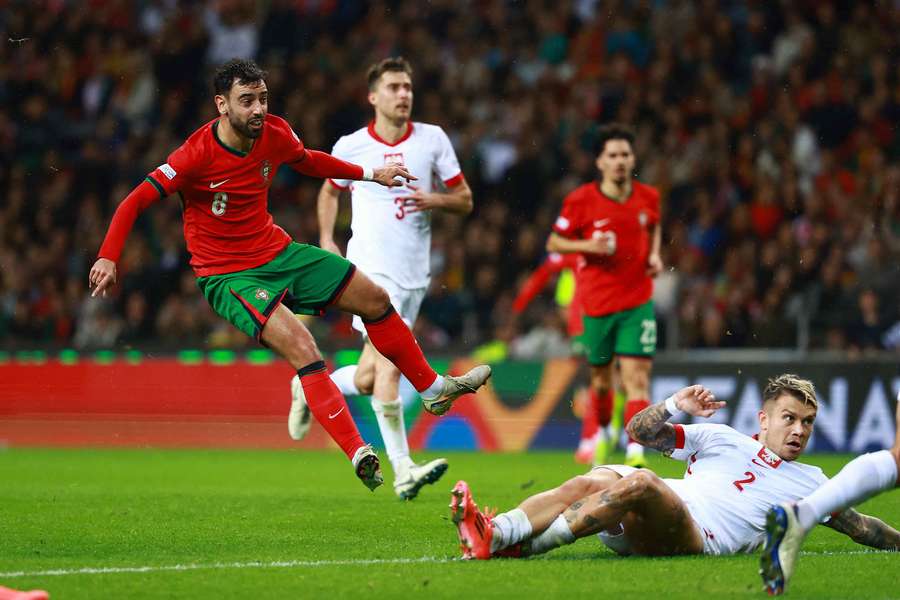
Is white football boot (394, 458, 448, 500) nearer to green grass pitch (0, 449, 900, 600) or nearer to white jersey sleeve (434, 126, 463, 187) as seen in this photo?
green grass pitch (0, 449, 900, 600)

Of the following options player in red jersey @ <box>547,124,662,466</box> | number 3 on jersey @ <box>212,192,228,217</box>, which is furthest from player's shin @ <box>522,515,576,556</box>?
player in red jersey @ <box>547,124,662,466</box>

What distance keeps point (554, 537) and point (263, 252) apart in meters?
2.66

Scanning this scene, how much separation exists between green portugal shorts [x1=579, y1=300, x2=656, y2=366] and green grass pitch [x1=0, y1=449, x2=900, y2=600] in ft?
3.27

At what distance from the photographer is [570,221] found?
1198 centimetres

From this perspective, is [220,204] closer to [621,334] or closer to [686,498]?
[686,498]

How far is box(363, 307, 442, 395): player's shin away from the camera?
8.17 metres

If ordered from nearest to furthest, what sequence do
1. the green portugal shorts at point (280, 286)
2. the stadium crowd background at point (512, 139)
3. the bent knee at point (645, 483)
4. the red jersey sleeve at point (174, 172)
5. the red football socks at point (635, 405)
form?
the bent knee at point (645, 483) → the red jersey sleeve at point (174, 172) → the green portugal shorts at point (280, 286) → the red football socks at point (635, 405) → the stadium crowd background at point (512, 139)

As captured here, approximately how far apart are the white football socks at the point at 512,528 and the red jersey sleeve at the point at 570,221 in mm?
5892

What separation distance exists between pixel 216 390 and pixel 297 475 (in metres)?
4.42

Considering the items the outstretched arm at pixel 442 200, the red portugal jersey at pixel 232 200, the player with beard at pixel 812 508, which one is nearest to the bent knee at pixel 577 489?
the player with beard at pixel 812 508

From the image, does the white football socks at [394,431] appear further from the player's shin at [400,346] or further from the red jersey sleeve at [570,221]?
the red jersey sleeve at [570,221]

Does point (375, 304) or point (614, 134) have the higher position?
point (614, 134)

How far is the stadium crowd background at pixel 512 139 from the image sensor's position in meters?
16.4

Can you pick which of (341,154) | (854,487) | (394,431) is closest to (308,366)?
(394,431)
